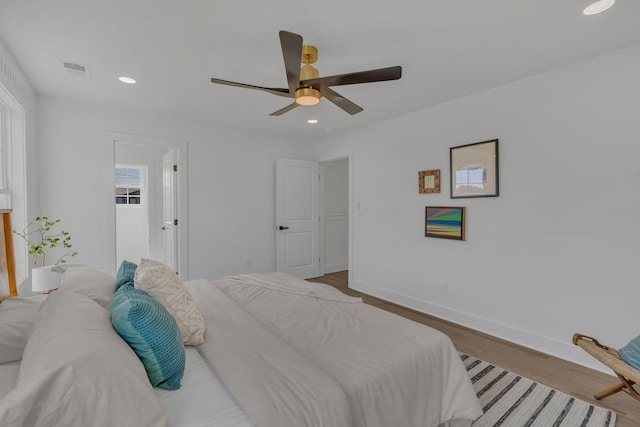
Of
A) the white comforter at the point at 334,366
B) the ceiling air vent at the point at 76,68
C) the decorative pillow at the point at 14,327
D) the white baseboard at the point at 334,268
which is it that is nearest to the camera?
the white comforter at the point at 334,366

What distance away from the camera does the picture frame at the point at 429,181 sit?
351 centimetres

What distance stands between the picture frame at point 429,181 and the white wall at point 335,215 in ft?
7.41

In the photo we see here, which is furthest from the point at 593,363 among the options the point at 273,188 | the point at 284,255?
the point at 273,188

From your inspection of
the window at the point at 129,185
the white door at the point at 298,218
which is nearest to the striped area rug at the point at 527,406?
the white door at the point at 298,218

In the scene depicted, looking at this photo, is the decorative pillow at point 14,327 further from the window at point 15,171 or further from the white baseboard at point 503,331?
the white baseboard at point 503,331

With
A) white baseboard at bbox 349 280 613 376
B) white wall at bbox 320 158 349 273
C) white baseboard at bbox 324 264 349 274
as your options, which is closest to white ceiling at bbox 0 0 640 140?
white baseboard at bbox 349 280 613 376

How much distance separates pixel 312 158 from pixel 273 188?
0.97 metres

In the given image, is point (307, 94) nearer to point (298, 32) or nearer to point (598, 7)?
point (298, 32)

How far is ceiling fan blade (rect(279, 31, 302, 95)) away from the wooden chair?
2.54m

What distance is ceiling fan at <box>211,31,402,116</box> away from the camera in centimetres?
165

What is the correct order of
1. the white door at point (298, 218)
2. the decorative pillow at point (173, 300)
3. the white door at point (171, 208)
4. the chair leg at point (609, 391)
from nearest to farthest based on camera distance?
the decorative pillow at point (173, 300)
the chair leg at point (609, 391)
the white door at point (171, 208)
the white door at point (298, 218)

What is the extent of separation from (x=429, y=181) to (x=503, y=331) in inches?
68.1

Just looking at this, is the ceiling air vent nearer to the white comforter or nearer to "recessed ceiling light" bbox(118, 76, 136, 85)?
"recessed ceiling light" bbox(118, 76, 136, 85)

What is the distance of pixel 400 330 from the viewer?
1665 mm
